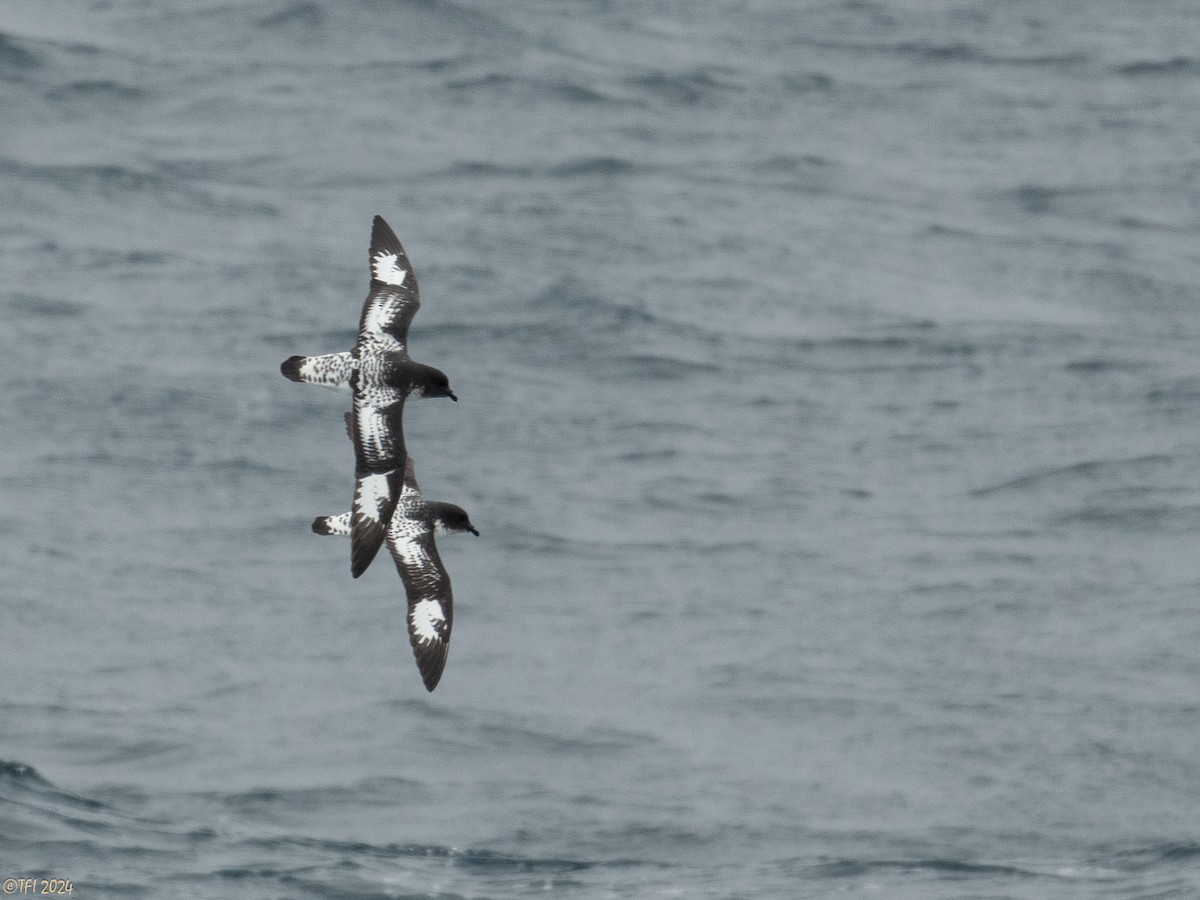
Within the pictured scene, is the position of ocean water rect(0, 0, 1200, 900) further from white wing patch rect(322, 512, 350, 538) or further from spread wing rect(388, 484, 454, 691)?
white wing patch rect(322, 512, 350, 538)

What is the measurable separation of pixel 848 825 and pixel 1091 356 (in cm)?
635

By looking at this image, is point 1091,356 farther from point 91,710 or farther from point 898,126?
point 91,710

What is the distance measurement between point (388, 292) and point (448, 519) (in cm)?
117

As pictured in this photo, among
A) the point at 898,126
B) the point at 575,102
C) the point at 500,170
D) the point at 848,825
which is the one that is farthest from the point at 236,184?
the point at 848,825

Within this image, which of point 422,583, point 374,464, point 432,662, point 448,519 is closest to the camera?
point 374,464

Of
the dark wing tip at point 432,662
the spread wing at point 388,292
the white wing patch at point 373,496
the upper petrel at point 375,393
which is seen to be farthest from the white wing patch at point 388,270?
the dark wing tip at point 432,662

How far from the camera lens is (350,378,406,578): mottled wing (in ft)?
Answer: 32.1

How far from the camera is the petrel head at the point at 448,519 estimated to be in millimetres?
11203

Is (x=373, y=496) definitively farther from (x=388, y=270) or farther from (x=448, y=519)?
(x=388, y=270)

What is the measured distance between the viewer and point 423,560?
1122 cm

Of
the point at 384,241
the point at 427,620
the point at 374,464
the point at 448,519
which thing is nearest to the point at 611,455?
the point at 448,519

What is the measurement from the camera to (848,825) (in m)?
13.5

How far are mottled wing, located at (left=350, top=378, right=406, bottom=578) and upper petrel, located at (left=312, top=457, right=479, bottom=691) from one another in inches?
26.0

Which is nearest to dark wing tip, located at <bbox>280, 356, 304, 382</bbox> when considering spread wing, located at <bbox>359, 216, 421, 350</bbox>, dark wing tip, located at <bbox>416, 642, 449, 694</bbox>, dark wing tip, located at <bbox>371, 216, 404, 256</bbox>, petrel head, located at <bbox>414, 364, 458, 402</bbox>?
spread wing, located at <bbox>359, 216, 421, 350</bbox>
